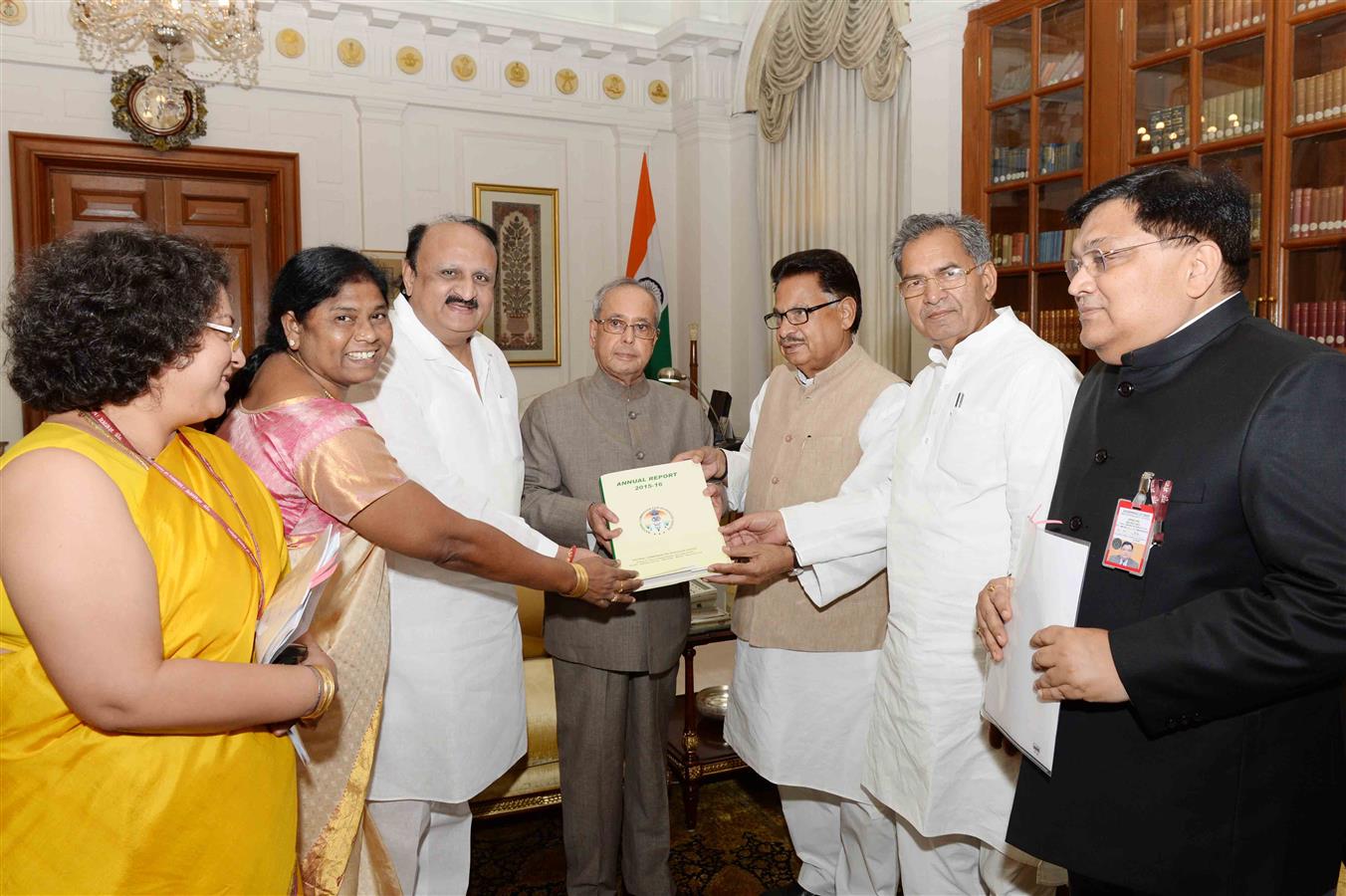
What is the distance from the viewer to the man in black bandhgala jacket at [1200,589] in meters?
1.25

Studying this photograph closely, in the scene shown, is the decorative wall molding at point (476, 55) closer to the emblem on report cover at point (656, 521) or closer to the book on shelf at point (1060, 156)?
the book on shelf at point (1060, 156)

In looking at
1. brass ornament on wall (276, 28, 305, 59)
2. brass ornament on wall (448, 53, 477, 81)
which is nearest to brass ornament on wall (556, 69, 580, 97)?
brass ornament on wall (448, 53, 477, 81)

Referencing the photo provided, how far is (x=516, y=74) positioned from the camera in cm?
617

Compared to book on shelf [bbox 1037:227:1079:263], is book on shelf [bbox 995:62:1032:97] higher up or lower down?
higher up

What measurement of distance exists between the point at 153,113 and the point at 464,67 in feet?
5.92

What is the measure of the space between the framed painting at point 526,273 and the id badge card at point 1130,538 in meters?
5.13

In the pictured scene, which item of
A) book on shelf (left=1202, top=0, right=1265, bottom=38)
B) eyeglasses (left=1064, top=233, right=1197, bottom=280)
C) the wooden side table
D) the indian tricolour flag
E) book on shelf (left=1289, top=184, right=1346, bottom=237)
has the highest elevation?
book on shelf (left=1202, top=0, right=1265, bottom=38)

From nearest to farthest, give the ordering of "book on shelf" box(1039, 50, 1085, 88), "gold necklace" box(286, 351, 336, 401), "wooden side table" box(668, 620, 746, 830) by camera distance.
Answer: "gold necklace" box(286, 351, 336, 401) < "wooden side table" box(668, 620, 746, 830) < "book on shelf" box(1039, 50, 1085, 88)

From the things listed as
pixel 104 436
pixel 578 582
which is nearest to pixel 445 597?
pixel 578 582

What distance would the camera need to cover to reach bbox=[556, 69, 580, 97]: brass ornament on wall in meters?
6.32

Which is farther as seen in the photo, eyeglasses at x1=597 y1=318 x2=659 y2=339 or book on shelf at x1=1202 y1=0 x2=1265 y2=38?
book on shelf at x1=1202 y1=0 x2=1265 y2=38

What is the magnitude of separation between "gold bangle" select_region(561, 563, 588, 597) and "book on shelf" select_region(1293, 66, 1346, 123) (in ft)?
9.83

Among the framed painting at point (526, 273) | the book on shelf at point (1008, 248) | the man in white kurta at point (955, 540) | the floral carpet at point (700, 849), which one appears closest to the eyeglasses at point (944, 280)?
the man in white kurta at point (955, 540)

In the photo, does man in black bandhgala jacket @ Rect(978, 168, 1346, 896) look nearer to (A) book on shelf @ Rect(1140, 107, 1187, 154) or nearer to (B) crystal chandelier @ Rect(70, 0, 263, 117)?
(A) book on shelf @ Rect(1140, 107, 1187, 154)
